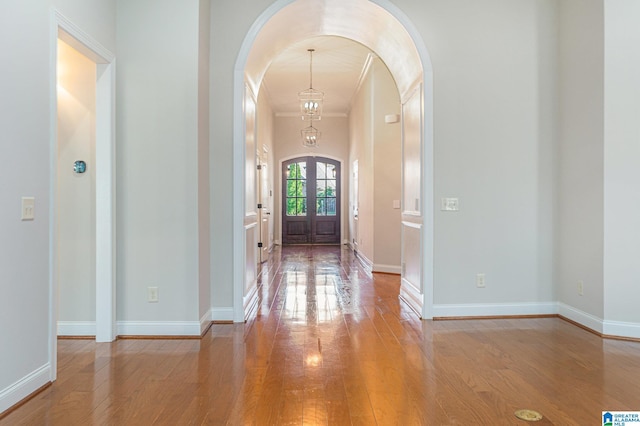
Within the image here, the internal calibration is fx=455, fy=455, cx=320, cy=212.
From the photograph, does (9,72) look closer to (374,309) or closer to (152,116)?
(152,116)

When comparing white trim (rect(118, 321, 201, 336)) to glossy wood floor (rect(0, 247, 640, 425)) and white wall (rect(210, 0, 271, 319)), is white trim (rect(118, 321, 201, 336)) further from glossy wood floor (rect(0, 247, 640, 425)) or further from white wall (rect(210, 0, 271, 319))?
white wall (rect(210, 0, 271, 319))

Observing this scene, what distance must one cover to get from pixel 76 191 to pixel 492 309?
12.6ft

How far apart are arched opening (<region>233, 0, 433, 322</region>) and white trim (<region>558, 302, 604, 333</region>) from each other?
49.3 inches

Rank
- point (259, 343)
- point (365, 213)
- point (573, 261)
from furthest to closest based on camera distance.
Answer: point (365, 213) → point (573, 261) → point (259, 343)

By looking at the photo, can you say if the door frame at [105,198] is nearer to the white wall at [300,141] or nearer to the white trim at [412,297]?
the white trim at [412,297]

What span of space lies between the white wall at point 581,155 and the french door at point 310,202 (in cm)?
828

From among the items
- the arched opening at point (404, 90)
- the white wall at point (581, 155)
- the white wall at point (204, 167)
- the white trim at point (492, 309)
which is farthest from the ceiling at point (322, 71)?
the white trim at point (492, 309)

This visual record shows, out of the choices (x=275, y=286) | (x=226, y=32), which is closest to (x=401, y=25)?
(x=226, y=32)

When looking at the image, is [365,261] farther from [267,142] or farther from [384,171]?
[267,142]

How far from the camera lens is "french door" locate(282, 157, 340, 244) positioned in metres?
12.3

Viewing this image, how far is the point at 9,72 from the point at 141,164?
1.36m

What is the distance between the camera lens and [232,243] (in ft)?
13.6

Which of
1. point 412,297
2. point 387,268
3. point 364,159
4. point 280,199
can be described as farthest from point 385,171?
point 280,199

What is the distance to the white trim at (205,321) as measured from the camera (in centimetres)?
378
